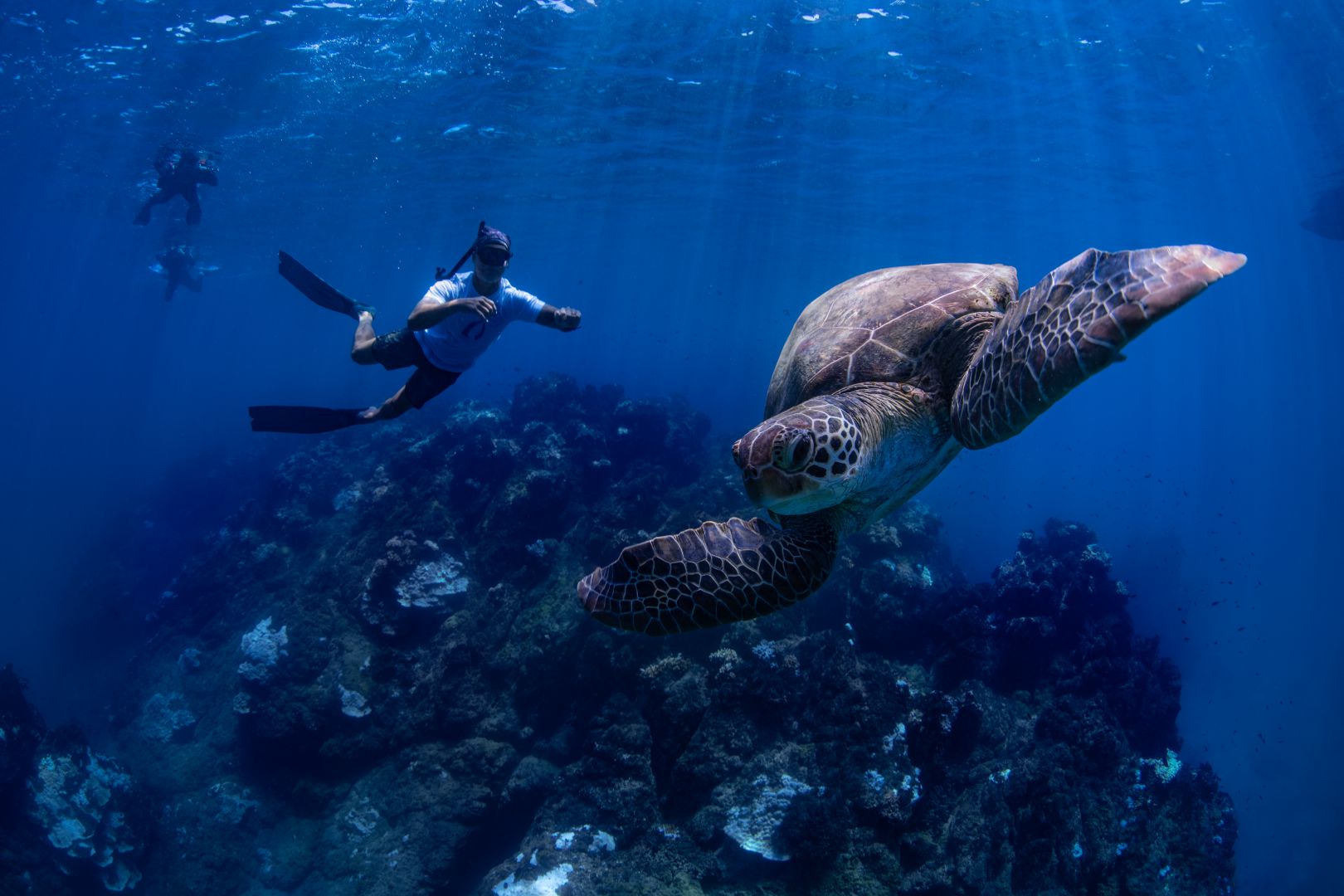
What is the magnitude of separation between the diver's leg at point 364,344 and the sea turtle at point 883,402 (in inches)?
163

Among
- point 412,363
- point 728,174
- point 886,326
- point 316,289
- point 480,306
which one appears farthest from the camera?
point 728,174

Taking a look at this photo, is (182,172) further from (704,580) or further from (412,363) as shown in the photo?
(704,580)

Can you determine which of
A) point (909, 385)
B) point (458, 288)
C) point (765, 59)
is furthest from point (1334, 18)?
point (458, 288)

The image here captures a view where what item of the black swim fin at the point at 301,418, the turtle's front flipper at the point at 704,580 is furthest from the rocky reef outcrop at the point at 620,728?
the turtle's front flipper at the point at 704,580

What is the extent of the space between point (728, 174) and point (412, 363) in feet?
74.3

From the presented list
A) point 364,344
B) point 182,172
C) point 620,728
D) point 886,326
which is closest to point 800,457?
point 886,326

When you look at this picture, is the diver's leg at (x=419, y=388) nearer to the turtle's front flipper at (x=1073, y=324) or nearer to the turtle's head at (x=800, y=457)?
the turtle's head at (x=800, y=457)

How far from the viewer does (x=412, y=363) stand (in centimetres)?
610

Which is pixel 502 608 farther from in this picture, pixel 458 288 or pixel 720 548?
pixel 720 548

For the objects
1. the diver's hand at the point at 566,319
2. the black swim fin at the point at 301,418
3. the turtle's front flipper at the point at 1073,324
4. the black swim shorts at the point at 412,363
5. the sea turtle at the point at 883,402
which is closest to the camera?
the turtle's front flipper at the point at 1073,324

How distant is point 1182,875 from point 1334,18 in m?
20.1

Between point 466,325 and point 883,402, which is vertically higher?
point 883,402

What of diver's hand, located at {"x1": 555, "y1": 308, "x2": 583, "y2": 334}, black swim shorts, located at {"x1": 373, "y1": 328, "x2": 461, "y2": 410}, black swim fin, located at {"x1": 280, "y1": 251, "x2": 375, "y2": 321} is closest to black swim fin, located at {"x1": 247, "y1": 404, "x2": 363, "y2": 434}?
black swim shorts, located at {"x1": 373, "y1": 328, "x2": 461, "y2": 410}

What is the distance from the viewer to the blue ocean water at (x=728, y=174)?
14.3 metres
